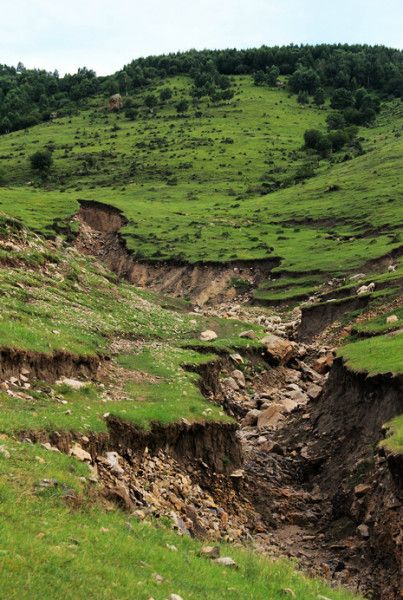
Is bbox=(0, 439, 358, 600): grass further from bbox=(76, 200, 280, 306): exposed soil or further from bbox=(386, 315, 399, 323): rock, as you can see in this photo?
bbox=(76, 200, 280, 306): exposed soil

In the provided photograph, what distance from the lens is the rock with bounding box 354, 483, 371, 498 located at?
20.7 metres

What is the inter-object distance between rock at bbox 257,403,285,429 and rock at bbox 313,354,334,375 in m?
7.36

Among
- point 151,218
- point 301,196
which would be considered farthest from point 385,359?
point 301,196

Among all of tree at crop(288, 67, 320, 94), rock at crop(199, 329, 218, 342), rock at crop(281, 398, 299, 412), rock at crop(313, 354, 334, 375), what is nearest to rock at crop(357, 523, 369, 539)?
rock at crop(281, 398, 299, 412)

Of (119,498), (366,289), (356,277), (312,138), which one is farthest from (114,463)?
(312,138)

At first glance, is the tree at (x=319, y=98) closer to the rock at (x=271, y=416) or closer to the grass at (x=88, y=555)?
the rock at (x=271, y=416)

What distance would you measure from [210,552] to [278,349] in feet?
86.7

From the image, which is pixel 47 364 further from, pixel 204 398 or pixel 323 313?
pixel 323 313

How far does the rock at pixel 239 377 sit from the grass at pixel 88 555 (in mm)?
19400

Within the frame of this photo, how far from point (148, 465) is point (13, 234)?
74.0ft

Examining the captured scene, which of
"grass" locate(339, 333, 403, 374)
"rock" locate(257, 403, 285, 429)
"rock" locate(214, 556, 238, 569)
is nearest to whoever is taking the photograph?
"rock" locate(214, 556, 238, 569)

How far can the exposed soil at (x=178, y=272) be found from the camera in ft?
212

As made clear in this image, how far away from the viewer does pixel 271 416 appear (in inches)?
1227

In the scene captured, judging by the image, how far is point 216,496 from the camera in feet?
72.3
